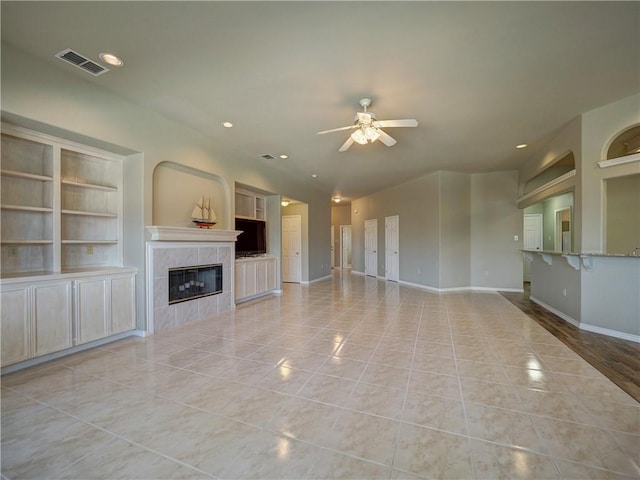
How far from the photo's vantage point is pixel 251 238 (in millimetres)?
6348

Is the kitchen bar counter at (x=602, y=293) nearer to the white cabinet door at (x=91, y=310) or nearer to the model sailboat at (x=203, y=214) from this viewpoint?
the model sailboat at (x=203, y=214)

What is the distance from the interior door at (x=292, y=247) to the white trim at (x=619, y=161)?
6.21 m

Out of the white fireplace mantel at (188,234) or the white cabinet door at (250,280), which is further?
the white cabinet door at (250,280)

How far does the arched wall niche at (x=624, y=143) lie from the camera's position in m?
3.63

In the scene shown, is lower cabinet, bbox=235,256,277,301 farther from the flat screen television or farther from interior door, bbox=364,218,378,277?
interior door, bbox=364,218,378,277

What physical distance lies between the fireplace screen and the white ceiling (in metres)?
2.15

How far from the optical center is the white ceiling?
208cm

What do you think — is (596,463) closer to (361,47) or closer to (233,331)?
(361,47)

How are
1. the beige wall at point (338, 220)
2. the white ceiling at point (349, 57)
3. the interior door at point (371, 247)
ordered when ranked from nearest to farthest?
the white ceiling at point (349, 57), the interior door at point (371, 247), the beige wall at point (338, 220)

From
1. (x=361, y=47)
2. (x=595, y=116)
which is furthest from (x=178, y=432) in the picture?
(x=595, y=116)

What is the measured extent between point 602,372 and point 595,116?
10.3ft

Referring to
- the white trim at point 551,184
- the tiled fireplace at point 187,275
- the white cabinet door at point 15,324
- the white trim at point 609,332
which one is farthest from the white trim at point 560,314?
the white cabinet door at point 15,324

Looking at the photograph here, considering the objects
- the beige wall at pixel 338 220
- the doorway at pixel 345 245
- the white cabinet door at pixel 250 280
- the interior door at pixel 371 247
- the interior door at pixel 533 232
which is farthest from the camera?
the doorway at pixel 345 245

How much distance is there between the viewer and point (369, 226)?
9.98 meters
